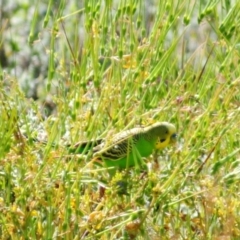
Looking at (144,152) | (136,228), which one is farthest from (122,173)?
(136,228)

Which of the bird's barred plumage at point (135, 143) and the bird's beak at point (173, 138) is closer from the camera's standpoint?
the bird's barred plumage at point (135, 143)

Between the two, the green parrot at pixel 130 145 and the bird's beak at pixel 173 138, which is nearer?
A: the green parrot at pixel 130 145

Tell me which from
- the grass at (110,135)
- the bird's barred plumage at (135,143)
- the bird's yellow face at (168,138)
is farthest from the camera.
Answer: the bird's yellow face at (168,138)

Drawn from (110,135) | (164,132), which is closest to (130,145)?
(164,132)

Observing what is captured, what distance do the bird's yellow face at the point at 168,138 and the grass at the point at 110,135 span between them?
0.12ft

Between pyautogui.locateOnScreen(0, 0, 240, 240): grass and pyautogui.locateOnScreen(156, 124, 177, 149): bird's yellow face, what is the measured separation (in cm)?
4

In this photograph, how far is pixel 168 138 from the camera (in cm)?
292

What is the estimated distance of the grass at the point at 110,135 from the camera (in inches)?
104

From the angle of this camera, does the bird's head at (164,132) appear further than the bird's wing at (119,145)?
Yes

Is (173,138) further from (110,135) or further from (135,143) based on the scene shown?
(110,135)

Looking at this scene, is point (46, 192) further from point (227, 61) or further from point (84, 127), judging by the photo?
point (227, 61)

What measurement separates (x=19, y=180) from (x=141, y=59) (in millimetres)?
463

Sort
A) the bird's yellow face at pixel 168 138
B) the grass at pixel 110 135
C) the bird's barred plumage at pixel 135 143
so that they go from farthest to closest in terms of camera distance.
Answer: the bird's yellow face at pixel 168 138 → the bird's barred plumage at pixel 135 143 → the grass at pixel 110 135

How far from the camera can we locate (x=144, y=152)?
303cm
